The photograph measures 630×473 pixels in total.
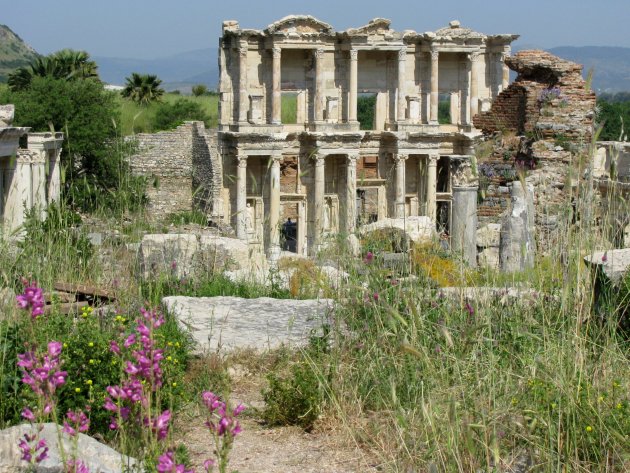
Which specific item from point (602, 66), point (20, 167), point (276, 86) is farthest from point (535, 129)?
point (276, 86)

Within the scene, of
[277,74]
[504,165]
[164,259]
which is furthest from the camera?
[277,74]

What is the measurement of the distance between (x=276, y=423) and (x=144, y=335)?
2.09m

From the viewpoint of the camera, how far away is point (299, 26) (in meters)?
34.0

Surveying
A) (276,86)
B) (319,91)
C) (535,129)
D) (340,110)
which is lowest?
(535,129)

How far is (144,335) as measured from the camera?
13.5 feet

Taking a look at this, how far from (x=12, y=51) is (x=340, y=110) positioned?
153 meters

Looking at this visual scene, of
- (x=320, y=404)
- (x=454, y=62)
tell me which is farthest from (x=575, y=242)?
(x=454, y=62)

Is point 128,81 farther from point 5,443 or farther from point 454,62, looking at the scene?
point 5,443

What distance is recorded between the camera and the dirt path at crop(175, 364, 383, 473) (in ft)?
17.3

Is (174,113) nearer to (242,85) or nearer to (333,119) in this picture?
(242,85)

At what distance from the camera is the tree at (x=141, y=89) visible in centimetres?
4772

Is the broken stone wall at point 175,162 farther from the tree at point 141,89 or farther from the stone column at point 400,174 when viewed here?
the tree at point 141,89

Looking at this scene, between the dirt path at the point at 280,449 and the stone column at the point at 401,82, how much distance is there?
3005cm

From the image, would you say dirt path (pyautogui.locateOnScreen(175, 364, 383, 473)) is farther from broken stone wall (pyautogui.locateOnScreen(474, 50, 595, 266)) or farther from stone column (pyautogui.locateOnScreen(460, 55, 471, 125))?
stone column (pyautogui.locateOnScreen(460, 55, 471, 125))
